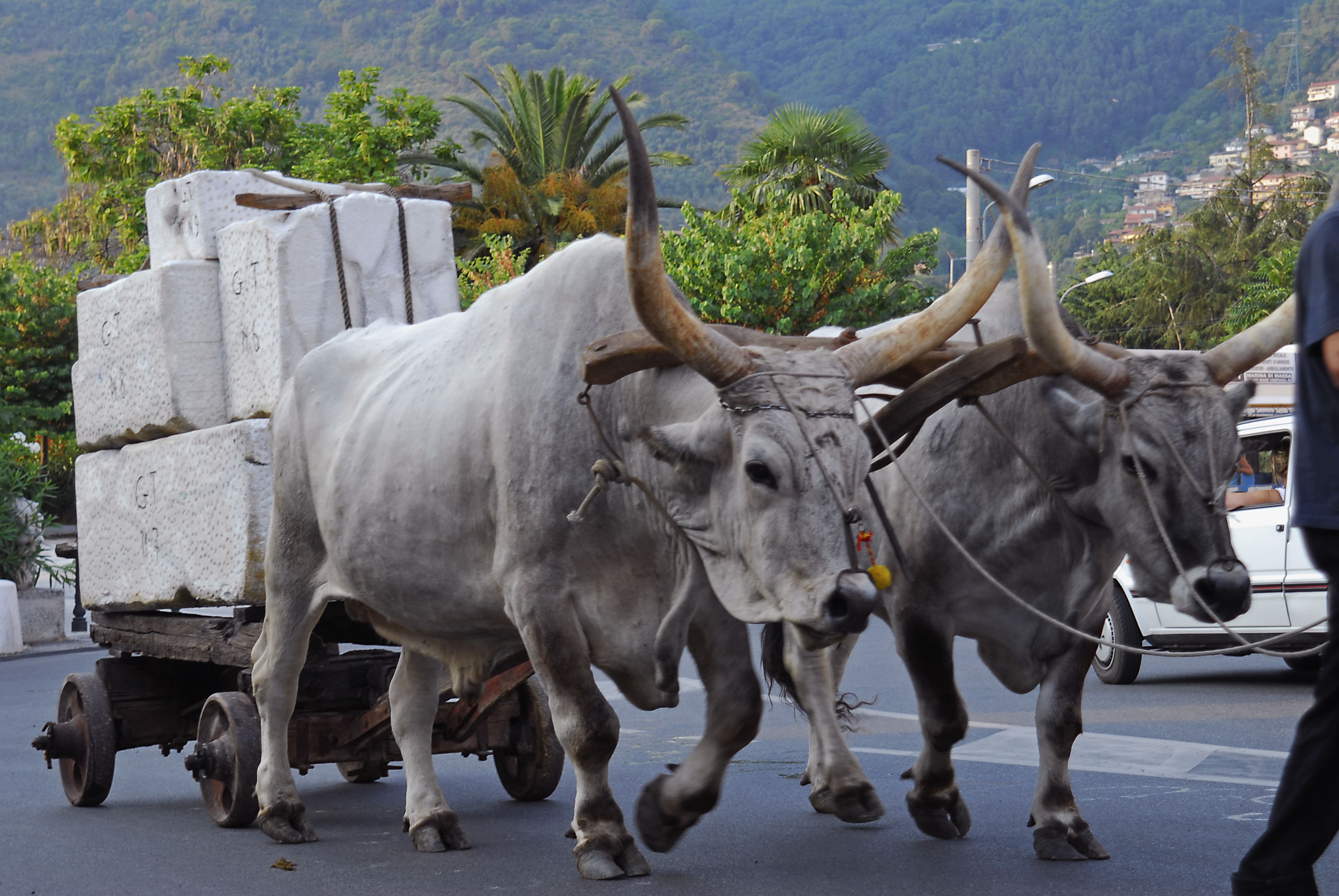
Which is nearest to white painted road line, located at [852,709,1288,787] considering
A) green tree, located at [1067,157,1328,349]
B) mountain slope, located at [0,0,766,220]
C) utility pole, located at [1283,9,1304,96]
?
green tree, located at [1067,157,1328,349]

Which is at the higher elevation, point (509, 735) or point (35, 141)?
point (35, 141)

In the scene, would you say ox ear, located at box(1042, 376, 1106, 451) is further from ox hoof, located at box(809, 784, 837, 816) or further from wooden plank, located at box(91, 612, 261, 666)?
wooden plank, located at box(91, 612, 261, 666)

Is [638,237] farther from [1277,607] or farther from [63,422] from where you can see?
[63,422]

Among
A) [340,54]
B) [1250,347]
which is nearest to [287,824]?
[1250,347]

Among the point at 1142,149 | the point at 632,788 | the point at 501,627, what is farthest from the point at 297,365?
the point at 1142,149

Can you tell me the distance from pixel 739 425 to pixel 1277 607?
7615mm

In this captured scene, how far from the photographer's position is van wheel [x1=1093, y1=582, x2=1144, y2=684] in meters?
11.6

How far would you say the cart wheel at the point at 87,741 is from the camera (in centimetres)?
707

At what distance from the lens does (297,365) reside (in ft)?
22.2

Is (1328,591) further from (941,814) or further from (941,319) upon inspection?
(941,814)

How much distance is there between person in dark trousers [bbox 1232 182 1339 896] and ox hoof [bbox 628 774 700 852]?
1.67 m

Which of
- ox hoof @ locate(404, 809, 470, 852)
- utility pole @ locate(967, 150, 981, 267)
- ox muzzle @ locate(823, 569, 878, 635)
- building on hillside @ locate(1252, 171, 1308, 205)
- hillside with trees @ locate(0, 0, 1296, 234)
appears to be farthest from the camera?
hillside with trees @ locate(0, 0, 1296, 234)

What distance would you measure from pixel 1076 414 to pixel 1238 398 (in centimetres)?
53

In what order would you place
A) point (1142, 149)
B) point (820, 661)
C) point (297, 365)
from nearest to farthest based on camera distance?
point (820, 661) → point (297, 365) → point (1142, 149)
